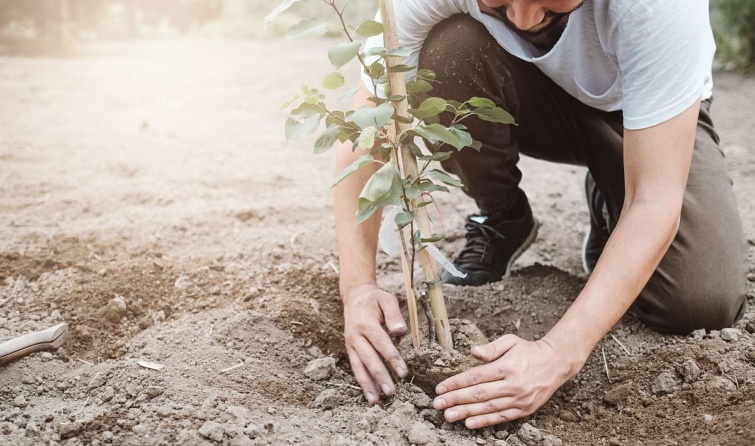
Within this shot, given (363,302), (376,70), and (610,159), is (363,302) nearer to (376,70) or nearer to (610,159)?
(376,70)

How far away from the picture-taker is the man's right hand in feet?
5.06

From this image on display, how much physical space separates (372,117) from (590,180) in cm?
157

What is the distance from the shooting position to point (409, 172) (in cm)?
142

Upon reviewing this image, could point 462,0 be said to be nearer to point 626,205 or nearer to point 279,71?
point 626,205

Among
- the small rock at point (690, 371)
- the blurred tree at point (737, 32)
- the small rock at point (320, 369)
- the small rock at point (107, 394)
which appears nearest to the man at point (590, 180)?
the small rock at point (320, 369)

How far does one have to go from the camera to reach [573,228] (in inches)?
110

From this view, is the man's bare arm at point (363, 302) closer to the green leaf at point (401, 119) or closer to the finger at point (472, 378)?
the finger at point (472, 378)

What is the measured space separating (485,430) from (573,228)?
1.54 meters

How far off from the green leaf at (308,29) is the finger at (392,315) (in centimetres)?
69

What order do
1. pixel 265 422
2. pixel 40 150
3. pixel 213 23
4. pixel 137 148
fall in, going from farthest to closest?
pixel 213 23
pixel 137 148
pixel 40 150
pixel 265 422

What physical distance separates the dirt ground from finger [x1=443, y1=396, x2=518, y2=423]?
0.05 m

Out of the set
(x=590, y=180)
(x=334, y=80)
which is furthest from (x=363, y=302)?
(x=590, y=180)

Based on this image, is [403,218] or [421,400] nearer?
[403,218]

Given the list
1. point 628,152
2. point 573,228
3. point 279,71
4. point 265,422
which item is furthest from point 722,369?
point 279,71
